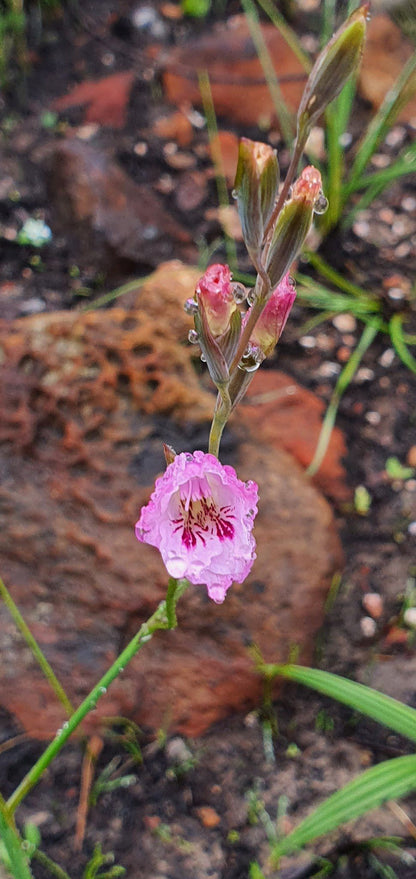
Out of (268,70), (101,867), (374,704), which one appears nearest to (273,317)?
(374,704)

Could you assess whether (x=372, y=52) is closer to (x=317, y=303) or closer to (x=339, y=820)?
(x=317, y=303)

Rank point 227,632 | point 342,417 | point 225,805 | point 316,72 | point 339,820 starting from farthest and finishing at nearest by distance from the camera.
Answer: point 342,417, point 227,632, point 225,805, point 339,820, point 316,72

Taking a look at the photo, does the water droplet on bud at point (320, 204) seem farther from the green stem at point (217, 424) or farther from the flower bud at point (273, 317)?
the green stem at point (217, 424)

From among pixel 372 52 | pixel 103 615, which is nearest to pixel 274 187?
pixel 103 615

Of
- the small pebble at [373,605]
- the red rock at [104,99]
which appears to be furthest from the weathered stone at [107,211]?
the small pebble at [373,605]

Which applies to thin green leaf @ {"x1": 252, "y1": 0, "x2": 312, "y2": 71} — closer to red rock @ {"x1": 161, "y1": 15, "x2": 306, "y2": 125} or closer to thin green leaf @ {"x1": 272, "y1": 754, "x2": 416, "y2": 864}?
red rock @ {"x1": 161, "y1": 15, "x2": 306, "y2": 125}
